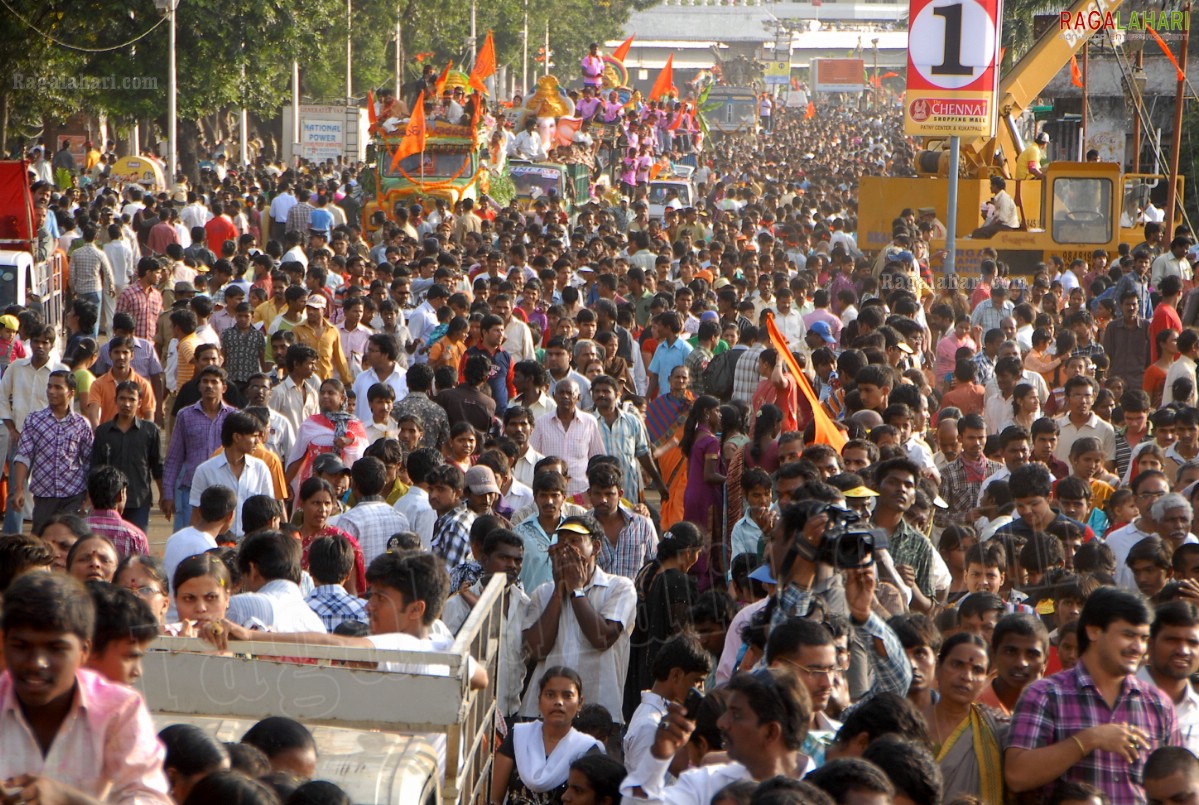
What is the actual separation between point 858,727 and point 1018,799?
51cm

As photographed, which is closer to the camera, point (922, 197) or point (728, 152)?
point (922, 197)

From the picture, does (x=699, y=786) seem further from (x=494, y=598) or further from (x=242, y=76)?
(x=242, y=76)

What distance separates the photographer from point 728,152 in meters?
56.9

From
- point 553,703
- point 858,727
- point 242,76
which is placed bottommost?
point 553,703

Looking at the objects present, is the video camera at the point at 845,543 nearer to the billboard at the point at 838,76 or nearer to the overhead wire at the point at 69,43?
the overhead wire at the point at 69,43

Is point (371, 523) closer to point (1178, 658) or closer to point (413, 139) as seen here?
point (1178, 658)

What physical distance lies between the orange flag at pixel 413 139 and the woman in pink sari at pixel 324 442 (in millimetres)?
16242

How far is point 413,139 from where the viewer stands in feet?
82.7

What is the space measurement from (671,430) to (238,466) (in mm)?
3341

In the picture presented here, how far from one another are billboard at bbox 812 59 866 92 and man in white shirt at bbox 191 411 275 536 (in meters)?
115

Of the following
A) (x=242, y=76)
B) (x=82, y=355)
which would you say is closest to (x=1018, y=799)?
(x=82, y=355)

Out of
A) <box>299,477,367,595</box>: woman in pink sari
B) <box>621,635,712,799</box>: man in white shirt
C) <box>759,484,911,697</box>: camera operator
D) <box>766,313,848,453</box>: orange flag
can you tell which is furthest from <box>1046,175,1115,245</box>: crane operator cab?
<box>759,484,911,697</box>: camera operator

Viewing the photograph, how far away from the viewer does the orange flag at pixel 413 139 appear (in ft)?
82.2

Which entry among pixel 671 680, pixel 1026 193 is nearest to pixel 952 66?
pixel 1026 193
